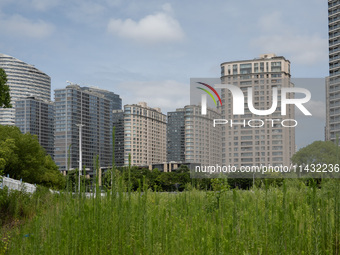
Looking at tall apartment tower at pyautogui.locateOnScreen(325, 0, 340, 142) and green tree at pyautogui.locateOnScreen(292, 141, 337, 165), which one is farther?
tall apartment tower at pyautogui.locateOnScreen(325, 0, 340, 142)

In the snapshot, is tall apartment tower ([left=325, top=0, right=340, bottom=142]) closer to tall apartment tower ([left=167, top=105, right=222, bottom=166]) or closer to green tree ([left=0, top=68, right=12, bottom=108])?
tall apartment tower ([left=167, top=105, right=222, bottom=166])

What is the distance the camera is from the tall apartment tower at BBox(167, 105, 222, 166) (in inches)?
5940

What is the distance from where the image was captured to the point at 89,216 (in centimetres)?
398

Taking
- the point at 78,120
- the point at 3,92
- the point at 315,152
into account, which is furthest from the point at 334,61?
the point at 3,92

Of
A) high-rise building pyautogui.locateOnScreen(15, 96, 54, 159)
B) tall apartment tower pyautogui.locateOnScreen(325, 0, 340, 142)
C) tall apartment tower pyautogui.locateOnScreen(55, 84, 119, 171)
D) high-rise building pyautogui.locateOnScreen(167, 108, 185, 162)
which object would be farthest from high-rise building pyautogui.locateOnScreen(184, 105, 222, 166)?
high-rise building pyautogui.locateOnScreen(15, 96, 54, 159)

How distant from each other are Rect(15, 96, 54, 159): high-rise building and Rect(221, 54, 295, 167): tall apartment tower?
70.0 metres

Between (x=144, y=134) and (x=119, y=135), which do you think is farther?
(x=144, y=134)

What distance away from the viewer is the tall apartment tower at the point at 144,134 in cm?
15925

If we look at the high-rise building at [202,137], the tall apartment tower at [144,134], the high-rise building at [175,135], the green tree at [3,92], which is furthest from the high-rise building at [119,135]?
the green tree at [3,92]

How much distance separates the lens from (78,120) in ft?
474

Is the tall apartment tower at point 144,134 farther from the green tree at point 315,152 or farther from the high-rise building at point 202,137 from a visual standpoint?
the green tree at point 315,152

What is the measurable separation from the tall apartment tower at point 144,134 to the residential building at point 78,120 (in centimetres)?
1087

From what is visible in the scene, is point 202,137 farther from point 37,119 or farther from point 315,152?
point 315,152

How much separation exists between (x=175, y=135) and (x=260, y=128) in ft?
206
